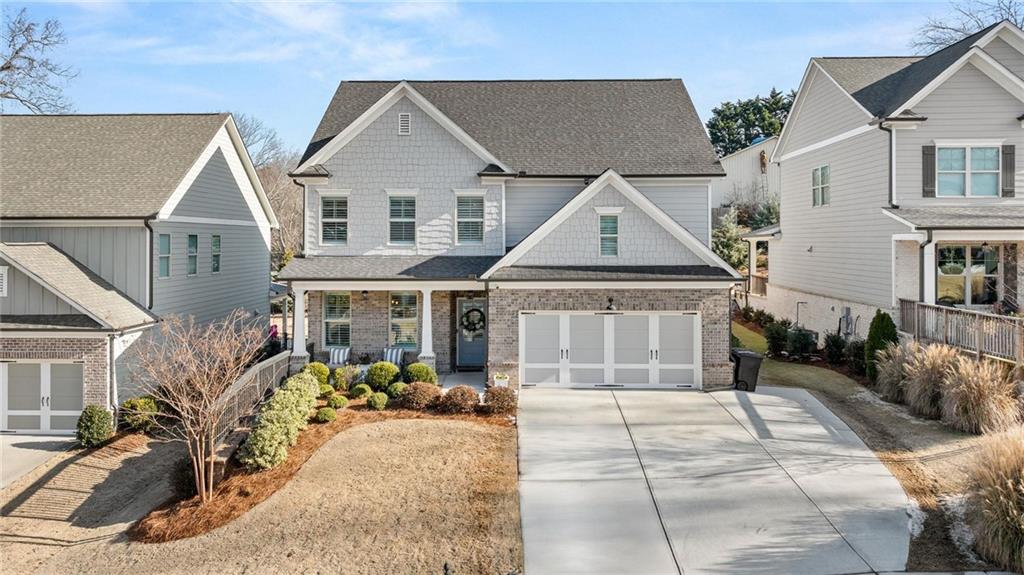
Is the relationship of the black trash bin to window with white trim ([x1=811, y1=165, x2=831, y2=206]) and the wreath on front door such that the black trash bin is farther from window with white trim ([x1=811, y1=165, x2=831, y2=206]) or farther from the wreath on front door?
window with white trim ([x1=811, y1=165, x2=831, y2=206])

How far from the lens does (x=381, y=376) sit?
17047 mm

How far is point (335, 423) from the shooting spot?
584 inches

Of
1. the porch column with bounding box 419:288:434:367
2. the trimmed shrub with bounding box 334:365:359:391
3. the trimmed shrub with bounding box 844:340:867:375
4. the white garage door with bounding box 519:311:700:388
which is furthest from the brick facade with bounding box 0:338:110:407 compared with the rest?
the trimmed shrub with bounding box 844:340:867:375

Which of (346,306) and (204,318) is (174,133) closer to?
(204,318)

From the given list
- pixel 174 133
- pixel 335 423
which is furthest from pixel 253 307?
pixel 335 423

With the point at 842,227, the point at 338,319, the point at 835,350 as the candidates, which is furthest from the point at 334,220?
the point at 842,227

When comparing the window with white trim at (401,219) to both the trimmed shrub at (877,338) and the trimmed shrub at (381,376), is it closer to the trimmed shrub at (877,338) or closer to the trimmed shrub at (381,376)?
the trimmed shrub at (381,376)

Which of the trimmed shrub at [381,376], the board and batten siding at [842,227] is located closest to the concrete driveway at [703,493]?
the trimmed shrub at [381,376]

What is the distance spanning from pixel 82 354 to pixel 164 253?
162 inches

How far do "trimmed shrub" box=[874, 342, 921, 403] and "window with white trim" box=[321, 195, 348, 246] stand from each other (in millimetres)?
15104

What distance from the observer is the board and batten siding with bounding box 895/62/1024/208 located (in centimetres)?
1914

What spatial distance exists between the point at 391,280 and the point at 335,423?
484 centimetres

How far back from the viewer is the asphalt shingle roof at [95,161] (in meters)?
18.2

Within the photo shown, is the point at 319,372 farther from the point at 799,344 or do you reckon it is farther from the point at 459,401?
the point at 799,344
